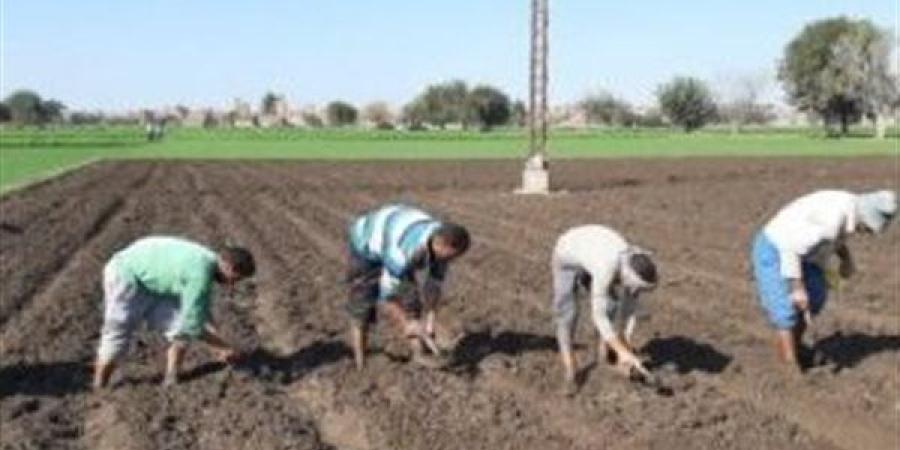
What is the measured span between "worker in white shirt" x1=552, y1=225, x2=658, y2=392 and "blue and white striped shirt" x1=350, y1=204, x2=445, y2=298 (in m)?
0.80

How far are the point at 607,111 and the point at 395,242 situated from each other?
154m

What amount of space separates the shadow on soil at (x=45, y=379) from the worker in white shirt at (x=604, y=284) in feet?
9.84

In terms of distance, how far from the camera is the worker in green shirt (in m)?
9.59

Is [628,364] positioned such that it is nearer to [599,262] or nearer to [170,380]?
[599,262]

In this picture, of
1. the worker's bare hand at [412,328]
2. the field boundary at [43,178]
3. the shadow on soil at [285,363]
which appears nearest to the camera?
the worker's bare hand at [412,328]

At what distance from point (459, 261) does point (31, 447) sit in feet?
32.1

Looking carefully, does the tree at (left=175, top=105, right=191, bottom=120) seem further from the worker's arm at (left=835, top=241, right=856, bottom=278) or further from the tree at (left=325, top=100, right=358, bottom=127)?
the worker's arm at (left=835, top=241, right=856, bottom=278)

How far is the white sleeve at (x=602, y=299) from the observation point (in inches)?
362

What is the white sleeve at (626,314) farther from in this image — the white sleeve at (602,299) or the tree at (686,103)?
the tree at (686,103)

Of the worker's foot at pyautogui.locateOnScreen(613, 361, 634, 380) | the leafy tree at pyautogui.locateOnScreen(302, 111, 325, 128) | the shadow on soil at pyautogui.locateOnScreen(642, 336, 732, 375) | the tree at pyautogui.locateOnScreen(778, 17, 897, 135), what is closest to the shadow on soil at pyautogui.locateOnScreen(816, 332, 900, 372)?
the shadow on soil at pyautogui.locateOnScreen(642, 336, 732, 375)

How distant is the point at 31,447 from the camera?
848 cm

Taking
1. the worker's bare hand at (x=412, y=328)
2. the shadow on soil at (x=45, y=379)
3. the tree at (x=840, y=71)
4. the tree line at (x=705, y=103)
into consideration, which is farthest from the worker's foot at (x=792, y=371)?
the tree at (x=840, y=71)

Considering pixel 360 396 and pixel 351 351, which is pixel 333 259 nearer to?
pixel 351 351

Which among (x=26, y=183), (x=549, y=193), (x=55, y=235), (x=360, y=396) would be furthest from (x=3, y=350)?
(x=26, y=183)
